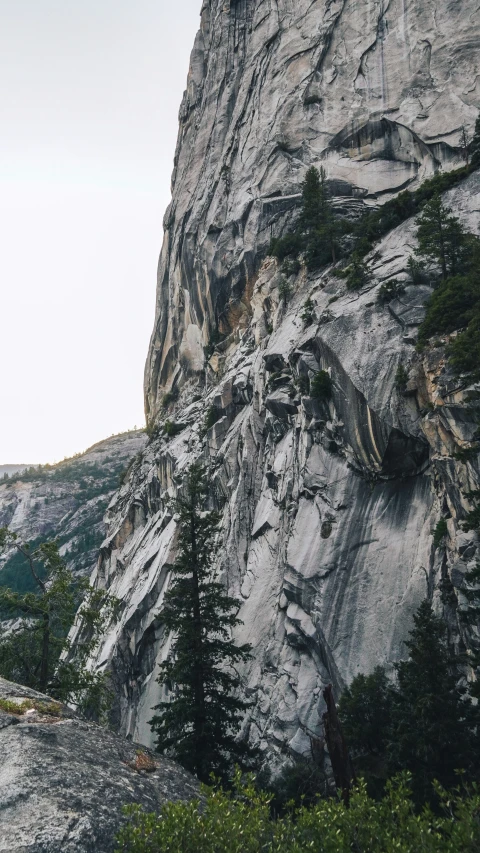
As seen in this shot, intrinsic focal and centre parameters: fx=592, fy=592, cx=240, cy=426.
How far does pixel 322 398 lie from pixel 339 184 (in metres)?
24.6

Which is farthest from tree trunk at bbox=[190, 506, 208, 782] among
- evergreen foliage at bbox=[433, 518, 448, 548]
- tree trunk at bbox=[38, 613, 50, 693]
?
evergreen foliage at bbox=[433, 518, 448, 548]

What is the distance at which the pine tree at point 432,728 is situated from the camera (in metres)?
15.9

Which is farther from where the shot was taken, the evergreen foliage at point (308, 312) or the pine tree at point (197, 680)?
the evergreen foliage at point (308, 312)

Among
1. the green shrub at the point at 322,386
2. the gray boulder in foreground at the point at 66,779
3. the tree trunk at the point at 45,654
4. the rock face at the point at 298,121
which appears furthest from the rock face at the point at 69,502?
the gray boulder in foreground at the point at 66,779

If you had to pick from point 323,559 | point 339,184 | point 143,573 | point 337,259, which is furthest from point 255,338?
point 323,559

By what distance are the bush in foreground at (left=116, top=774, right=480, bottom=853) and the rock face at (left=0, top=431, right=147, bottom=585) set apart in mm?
89808

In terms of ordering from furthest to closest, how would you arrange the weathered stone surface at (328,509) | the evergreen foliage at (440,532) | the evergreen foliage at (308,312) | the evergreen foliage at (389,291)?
the evergreen foliage at (308,312) < the evergreen foliage at (389,291) < the weathered stone surface at (328,509) < the evergreen foliage at (440,532)

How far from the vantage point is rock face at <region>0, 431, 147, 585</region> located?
104250 mm

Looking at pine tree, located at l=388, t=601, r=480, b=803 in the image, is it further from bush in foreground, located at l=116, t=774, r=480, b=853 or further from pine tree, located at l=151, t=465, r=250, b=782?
bush in foreground, located at l=116, t=774, r=480, b=853

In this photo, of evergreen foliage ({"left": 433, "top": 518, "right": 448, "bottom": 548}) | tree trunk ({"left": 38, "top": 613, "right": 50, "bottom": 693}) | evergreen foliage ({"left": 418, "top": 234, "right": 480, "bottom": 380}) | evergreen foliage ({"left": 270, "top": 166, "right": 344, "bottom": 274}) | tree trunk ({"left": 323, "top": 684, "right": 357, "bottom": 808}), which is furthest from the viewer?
evergreen foliage ({"left": 270, "top": 166, "right": 344, "bottom": 274})

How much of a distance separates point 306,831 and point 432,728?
7390 mm

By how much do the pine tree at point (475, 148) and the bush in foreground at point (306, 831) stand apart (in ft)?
124

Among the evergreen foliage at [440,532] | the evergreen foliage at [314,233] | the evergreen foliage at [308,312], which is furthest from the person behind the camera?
the evergreen foliage at [314,233]

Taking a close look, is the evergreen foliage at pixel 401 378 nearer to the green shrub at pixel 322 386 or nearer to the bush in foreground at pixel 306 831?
the green shrub at pixel 322 386
